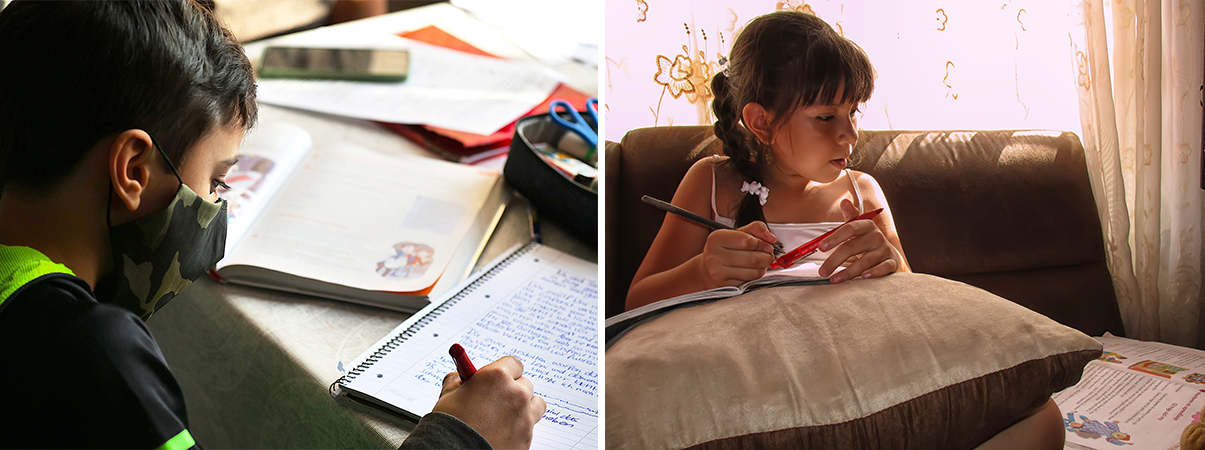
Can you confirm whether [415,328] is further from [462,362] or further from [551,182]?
[551,182]

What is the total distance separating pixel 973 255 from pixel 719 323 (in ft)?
0.42

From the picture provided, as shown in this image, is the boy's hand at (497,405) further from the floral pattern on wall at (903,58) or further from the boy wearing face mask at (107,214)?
the floral pattern on wall at (903,58)

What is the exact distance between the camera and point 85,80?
0.55 metres

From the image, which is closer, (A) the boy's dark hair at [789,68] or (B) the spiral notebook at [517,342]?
(A) the boy's dark hair at [789,68]

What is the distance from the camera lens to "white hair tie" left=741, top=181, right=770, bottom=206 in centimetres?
38

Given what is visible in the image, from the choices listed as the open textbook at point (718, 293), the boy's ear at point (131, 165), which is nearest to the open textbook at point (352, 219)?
the boy's ear at point (131, 165)

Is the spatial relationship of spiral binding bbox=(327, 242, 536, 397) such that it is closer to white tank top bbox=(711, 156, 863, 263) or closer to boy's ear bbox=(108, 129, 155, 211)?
boy's ear bbox=(108, 129, 155, 211)

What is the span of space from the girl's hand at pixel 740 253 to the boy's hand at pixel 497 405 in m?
0.28

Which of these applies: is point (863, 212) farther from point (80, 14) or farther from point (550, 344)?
point (80, 14)

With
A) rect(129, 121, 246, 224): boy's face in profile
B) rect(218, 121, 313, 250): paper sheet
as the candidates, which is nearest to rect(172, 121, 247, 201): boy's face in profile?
rect(129, 121, 246, 224): boy's face in profile


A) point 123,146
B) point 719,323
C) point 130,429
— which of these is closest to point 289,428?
point 130,429

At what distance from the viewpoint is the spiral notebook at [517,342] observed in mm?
626

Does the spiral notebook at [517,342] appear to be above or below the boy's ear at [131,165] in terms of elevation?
below

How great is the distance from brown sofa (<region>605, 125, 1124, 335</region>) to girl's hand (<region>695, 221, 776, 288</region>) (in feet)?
0.11
